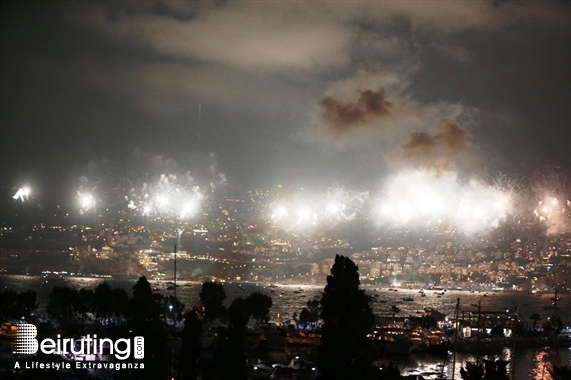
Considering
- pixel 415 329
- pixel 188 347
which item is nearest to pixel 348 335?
pixel 188 347

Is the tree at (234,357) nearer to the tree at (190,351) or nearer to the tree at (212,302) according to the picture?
the tree at (190,351)

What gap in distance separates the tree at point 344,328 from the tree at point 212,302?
32204 millimetres

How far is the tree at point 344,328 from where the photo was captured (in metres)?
15.3

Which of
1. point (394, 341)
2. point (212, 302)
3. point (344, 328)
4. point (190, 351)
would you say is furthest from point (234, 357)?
point (212, 302)

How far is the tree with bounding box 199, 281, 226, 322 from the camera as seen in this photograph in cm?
4753

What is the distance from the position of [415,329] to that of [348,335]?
3794cm

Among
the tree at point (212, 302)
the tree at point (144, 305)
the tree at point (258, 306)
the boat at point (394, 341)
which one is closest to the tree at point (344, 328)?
the tree at point (144, 305)

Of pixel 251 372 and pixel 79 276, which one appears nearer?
pixel 251 372

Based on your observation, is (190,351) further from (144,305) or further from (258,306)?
(258,306)

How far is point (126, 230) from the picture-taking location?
165m

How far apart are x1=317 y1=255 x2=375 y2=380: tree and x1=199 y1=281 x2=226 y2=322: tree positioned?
1268 inches

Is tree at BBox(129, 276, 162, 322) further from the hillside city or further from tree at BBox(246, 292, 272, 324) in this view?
the hillside city

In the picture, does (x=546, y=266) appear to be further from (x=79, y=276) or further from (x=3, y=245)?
(x=3, y=245)

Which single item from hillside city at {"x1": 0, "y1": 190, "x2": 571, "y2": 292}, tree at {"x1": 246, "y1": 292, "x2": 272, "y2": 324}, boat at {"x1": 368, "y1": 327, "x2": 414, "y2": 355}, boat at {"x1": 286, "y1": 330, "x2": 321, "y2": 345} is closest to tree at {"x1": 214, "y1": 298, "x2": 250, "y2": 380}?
boat at {"x1": 368, "y1": 327, "x2": 414, "y2": 355}
